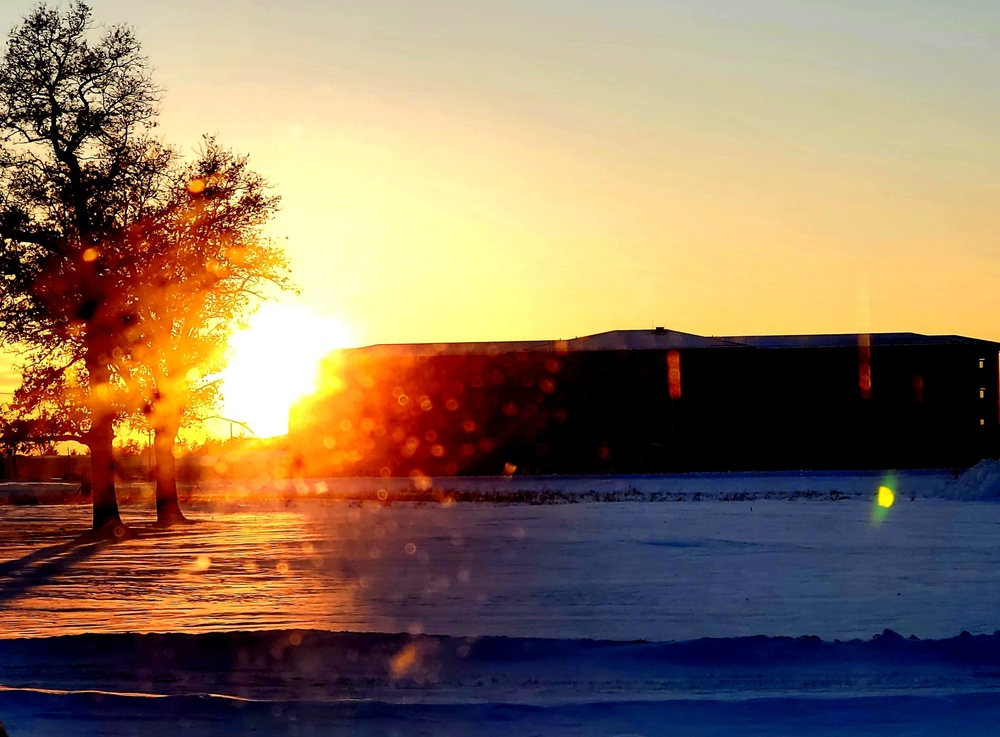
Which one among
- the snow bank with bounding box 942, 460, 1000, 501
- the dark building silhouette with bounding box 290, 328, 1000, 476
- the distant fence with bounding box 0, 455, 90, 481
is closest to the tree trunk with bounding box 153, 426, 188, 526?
the snow bank with bounding box 942, 460, 1000, 501

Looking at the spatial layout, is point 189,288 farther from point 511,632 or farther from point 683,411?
point 683,411

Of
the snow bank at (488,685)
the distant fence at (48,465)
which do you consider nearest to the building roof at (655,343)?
the distant fence at (48,465)

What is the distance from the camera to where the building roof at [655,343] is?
6556cm

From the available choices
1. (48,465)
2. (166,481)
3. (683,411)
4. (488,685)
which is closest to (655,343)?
(683,411)

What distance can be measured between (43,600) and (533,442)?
5138 centimetres

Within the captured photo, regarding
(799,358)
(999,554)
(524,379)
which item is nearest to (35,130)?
(999,554)

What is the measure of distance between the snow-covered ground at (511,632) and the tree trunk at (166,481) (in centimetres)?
572

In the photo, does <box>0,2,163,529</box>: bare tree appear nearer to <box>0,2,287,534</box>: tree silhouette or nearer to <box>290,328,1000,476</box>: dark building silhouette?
<box>0,2,287,534</box>: tree silhouette

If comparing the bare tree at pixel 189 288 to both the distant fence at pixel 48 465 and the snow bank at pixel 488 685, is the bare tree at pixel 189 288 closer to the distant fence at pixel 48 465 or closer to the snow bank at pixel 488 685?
the snow bank at pixel 488 685

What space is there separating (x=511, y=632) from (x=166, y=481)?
20.7 metres

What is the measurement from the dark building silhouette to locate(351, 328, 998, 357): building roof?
0.29 metres

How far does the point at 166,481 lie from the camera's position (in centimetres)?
2939

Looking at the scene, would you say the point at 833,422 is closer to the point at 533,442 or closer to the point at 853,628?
the point at 533,442

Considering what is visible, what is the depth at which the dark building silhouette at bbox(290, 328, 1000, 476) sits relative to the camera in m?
64.1
